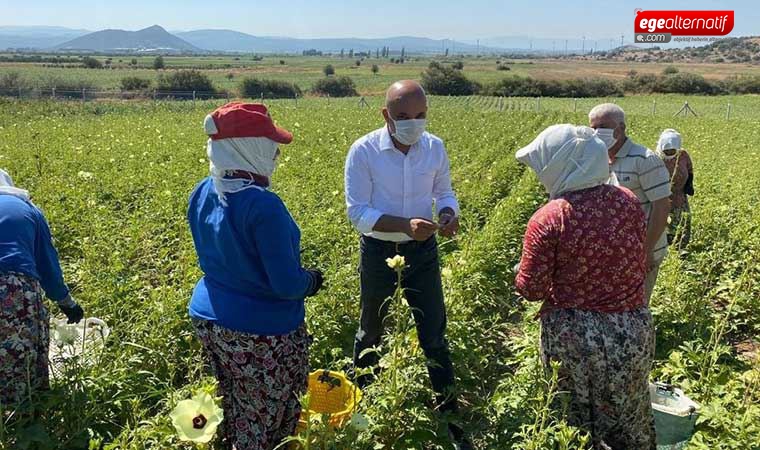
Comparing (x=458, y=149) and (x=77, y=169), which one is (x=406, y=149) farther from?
(x=458, y=149)

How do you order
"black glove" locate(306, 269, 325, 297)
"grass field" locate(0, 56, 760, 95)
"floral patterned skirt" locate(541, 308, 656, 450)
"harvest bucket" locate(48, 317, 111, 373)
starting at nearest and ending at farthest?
"black glove" locate(306, 269, 325, 297) < "floral patterned skirt" locate(541, 308, 656, 450) < "harvest bucket" locate(48, 317, 111, 373) < "grass field" locate(0, 56, 760, 95)

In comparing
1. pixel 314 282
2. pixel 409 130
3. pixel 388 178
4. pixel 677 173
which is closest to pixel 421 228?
pixel 388 178

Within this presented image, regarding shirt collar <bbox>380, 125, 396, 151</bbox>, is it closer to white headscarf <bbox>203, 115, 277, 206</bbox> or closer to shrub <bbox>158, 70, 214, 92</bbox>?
white headscarf <bbox>203, 115, 277, 206</bbox>

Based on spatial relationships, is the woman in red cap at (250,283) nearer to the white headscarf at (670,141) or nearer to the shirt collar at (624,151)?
the shirt collar at (624,151)

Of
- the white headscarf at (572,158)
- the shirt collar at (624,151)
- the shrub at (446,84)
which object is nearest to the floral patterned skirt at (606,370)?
the white headscarf at (572,158)

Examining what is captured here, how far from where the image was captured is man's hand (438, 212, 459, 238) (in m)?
3.08

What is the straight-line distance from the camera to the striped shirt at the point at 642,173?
3.68m

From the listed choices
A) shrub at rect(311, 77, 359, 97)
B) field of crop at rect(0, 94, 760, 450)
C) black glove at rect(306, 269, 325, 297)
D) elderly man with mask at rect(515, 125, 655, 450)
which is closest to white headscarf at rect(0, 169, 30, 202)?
field of crop at rect(0, 94, 760, 450)

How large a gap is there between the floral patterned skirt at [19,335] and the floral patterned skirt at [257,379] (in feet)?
2.73

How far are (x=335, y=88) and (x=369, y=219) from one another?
149ft

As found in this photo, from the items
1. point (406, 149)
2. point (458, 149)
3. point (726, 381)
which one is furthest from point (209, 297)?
point (458, 149)

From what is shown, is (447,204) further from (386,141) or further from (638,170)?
(638,170)

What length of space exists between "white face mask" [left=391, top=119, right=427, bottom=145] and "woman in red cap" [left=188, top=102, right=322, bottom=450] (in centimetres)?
77

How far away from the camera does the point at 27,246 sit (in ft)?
8.75
